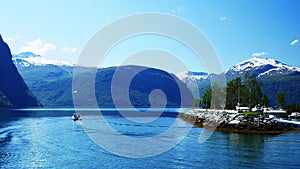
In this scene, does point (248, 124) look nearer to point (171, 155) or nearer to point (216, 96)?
point (171, 155)

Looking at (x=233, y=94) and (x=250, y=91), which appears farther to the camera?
(x=233, y=94)

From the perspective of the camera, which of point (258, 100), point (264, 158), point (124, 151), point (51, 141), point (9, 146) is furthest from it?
point (258, 100)

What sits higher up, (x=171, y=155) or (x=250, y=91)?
(x=250, y=91)

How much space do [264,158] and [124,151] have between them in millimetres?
21991

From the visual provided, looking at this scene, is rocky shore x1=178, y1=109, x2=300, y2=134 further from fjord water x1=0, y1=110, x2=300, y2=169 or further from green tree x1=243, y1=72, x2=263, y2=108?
green tree x1=243, y1=72, x2=263, y2=108

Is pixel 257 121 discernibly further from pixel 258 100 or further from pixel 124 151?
pixel 258 100

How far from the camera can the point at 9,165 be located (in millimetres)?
43156

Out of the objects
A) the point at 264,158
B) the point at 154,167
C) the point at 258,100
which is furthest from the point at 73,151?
the point at 258,100

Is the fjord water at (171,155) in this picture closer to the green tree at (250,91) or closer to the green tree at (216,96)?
the green tree at (250,91)

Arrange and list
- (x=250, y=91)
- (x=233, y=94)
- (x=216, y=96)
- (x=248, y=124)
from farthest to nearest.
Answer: (x=216, y=96) → (x=233, y=94) → (x=250, y=91) → (x=248, y=124)

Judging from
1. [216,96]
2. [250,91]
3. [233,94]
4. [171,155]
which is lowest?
[171,155]

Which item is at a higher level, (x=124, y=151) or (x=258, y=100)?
(x=258, y=100)

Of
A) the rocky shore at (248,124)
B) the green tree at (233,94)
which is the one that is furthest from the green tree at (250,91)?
the rocky shore at (248,124)

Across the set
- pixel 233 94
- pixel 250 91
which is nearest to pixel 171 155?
pixel 233 94
